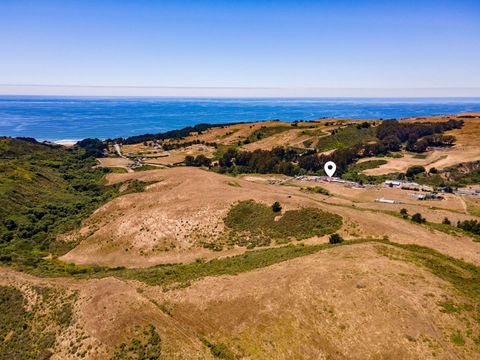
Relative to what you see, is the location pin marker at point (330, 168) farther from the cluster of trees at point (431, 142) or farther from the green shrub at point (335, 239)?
the green shrub at point (335, 239)

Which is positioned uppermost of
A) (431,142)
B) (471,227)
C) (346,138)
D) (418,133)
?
(418,133)

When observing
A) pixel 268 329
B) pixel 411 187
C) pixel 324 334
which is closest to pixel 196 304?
pixel 268 329

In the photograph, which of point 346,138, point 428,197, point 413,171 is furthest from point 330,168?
point 346,138

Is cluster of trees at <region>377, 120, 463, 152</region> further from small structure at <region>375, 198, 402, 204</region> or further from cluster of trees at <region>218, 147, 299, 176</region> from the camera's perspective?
small structure at <region>375, 198, 402, 204</region>

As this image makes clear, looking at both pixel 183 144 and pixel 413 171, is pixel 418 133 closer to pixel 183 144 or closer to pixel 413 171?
pixel 413 171

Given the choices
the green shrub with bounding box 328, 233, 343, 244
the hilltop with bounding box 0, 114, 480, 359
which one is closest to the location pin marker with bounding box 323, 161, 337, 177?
the hilltop with bounding box 0, 114, 480, 359

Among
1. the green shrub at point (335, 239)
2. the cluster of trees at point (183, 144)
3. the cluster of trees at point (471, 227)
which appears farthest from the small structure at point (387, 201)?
the cluster of trees at point (183, 144)
